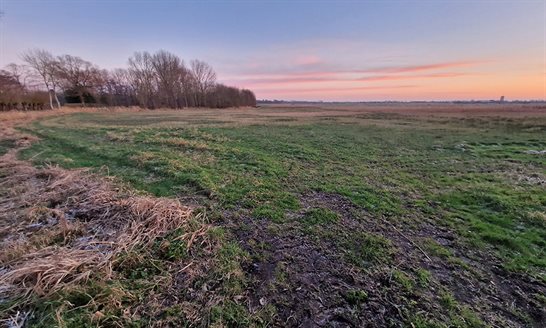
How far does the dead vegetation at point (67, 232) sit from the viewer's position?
2.82m

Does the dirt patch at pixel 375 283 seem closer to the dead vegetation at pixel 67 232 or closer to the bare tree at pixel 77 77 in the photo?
the dead vegetation at pixel 67 232

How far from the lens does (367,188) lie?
7449 mm

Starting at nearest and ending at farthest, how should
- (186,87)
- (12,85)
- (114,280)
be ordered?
(114,280), (12,85), (186,87)

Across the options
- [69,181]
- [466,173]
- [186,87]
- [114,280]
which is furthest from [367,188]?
[186,87]

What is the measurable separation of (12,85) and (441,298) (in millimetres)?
61958

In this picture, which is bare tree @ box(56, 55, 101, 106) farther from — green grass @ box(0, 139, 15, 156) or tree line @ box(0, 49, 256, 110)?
green grass @ box(0, 139, 15, 156)

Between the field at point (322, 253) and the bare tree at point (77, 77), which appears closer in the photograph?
the field at point (322, 253)

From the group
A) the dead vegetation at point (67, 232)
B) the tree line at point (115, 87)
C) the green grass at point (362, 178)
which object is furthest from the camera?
the tree line at point (115, 87)

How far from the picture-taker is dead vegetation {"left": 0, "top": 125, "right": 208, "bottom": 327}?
282cm

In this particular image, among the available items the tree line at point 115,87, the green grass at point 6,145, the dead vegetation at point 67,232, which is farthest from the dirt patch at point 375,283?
the tree line at point 115,87

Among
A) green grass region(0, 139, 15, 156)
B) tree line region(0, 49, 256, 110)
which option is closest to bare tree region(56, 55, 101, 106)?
tree line region(0, 49, 256, 110)

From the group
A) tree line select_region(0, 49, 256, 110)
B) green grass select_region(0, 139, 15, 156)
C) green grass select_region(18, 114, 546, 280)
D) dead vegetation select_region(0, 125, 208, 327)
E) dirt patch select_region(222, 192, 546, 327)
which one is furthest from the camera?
tree line select_region(0, 49, 256, 110)

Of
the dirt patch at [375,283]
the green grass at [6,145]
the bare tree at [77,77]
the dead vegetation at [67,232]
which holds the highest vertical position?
the bare tree at [77,77]

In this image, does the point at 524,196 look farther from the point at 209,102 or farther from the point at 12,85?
the point at 209,102
